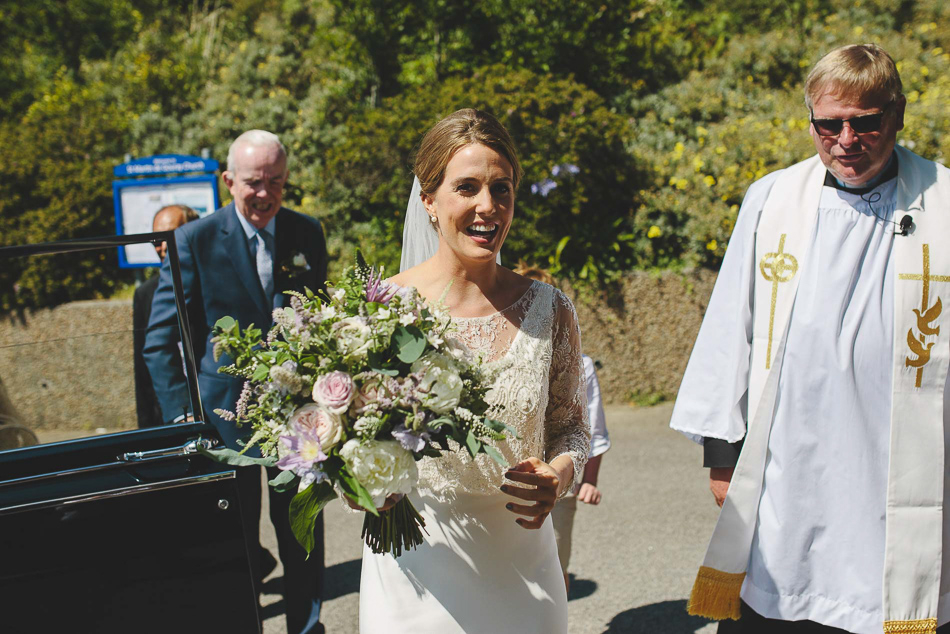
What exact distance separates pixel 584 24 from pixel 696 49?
6.66ft

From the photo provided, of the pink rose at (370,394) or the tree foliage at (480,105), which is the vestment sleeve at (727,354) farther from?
the tree foliage at (480,105)

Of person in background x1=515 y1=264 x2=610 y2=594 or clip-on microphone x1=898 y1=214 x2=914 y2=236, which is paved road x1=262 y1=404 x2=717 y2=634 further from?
clip-on microphone x1=898 y1=214 x2=914 y2=236

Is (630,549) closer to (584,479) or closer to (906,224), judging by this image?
(584,479)

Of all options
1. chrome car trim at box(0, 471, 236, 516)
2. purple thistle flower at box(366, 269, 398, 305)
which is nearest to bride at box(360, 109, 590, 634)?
purple thistle flower at box(366, 269, 398, 305)

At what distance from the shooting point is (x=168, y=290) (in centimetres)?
378

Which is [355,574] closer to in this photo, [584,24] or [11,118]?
[584,24]

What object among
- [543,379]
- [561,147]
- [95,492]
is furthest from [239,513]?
[561,147]

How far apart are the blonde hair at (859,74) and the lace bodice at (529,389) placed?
1196 mm

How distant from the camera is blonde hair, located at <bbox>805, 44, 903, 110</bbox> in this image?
2746 mm

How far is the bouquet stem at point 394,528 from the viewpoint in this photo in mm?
2336

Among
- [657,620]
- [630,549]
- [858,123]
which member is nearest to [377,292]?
[858,123]

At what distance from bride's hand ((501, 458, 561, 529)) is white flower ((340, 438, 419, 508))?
416mm

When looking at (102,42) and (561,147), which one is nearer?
(561,147)

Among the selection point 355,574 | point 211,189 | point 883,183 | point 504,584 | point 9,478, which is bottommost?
point 355,574
